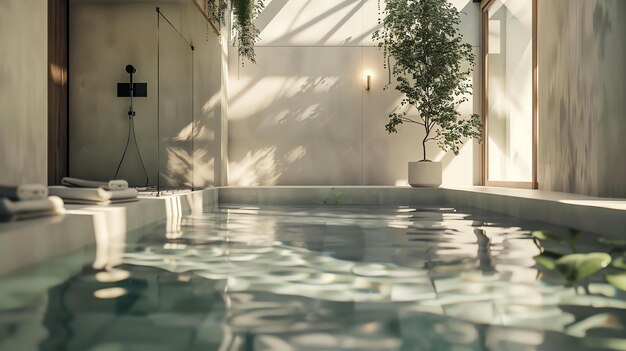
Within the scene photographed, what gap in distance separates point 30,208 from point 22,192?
0.08 m

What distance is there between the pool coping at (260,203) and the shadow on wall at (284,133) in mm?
1107

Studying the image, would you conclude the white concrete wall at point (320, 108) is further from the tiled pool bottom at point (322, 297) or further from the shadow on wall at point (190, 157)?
the tiled pool bottom at point (322, 297)

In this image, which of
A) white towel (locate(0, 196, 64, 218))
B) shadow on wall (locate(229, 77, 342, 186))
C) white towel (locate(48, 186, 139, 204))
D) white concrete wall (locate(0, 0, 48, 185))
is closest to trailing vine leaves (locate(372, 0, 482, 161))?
shadow on wall (locate(229, 77, 342, 186))

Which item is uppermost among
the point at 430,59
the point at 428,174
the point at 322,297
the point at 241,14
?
the point at 241,14

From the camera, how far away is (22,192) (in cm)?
259

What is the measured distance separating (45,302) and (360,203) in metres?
5.65

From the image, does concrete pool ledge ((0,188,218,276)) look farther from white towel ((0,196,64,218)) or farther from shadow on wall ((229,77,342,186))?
shadow on wall ((229,77,342,186))

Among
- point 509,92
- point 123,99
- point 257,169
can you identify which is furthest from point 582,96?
point 123,99

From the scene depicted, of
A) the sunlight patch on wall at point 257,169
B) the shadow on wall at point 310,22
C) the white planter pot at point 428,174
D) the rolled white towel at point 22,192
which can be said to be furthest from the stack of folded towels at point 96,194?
the shadow on wall at point 310,22

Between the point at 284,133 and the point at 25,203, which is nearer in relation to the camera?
the point at 25,203

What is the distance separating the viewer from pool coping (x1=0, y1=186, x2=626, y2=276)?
2.34 m

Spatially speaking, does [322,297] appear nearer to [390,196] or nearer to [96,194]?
[96,194]

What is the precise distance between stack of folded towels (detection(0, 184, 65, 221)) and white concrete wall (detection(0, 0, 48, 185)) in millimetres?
620

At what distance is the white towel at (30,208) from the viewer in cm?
245
